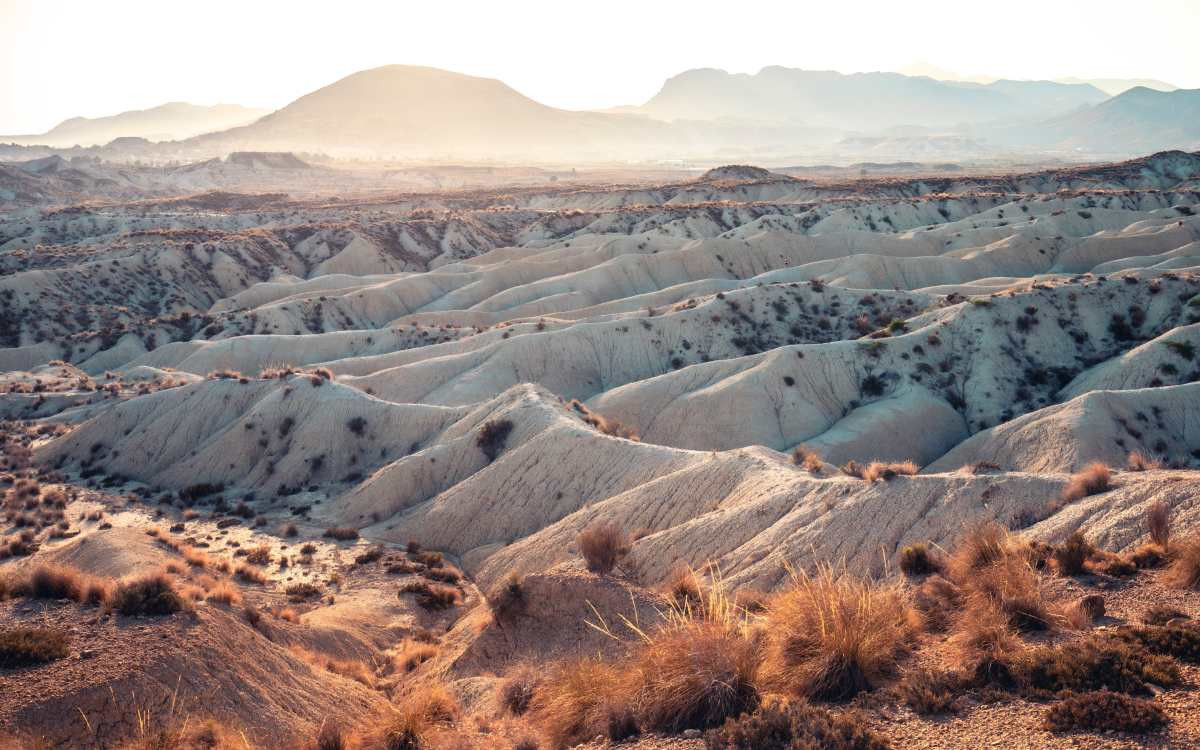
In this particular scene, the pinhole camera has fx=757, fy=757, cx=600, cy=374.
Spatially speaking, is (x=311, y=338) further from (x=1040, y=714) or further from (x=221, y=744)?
(x=1040, y=714)

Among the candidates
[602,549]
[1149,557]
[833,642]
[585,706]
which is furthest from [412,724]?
[1149,557]

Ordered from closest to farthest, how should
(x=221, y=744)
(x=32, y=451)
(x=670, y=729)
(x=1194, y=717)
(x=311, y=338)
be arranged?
1. (x=1194, y=717)
2. (x=670, y=729)
3. (x=221, y=744)
4. (x=32, y=451)
5. (x=311, y=338)

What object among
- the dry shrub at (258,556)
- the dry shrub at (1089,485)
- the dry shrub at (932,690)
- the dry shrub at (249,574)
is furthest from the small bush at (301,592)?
the dry shrub at (1089,485)

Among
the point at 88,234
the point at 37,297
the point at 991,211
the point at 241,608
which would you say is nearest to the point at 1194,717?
the point at 241,608

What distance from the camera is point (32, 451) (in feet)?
127

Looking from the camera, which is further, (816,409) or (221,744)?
(816,409)

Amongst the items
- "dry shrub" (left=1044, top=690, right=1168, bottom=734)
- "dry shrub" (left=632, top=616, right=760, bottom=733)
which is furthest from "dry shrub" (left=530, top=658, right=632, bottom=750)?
"dry shrub" (left=1044, top=690, right=1168, bottom=734)

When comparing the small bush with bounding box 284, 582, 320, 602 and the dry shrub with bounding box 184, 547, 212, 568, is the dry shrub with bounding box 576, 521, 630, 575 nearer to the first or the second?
the small bush with bounding box 284, 582, 320, 602

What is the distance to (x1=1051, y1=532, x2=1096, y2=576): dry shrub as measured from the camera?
37.3 ft

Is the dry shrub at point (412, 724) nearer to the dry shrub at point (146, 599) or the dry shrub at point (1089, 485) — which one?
the dry shrub at point (146, 599)

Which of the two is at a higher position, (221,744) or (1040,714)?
(1040,714)

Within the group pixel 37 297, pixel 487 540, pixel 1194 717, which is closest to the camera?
pixel 1194 717

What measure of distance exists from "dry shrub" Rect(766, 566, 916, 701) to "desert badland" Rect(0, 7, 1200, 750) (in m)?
0.05

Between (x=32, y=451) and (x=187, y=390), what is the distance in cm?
798
